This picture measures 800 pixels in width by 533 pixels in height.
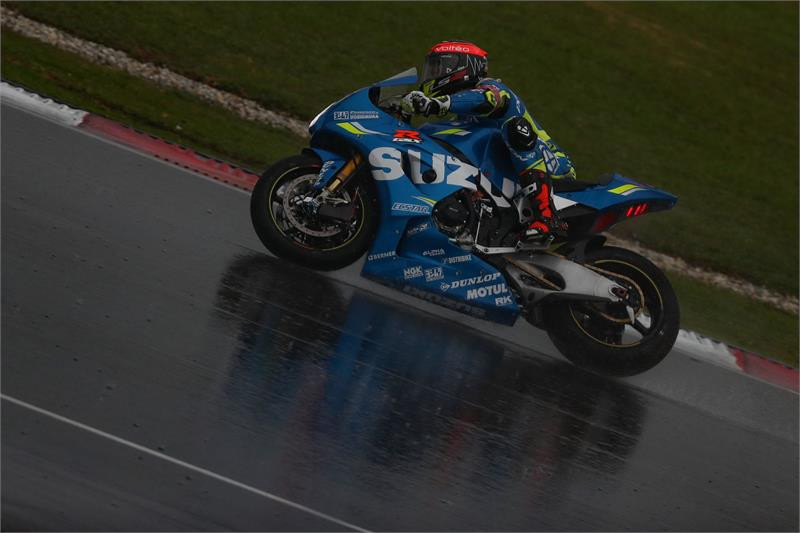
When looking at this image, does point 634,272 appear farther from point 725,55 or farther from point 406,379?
point 725,55

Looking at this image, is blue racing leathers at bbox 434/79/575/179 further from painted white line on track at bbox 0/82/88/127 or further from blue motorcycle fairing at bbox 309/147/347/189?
painted white line on track at bbox 0/82/88/127

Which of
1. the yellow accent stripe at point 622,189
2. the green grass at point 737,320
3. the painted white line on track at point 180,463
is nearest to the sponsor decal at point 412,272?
the yellow accent stripe at point 622,189

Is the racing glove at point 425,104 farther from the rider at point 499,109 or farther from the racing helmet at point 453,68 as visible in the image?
the racing helmet at point 453,68

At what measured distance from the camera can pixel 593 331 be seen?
783cm

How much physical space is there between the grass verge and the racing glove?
3.80 metres

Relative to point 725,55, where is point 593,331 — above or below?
below

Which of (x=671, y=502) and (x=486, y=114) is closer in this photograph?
(x=671, y=502)

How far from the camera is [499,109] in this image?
7.57 m

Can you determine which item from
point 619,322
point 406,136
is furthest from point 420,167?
point 619,322

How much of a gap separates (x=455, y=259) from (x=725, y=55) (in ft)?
43.6

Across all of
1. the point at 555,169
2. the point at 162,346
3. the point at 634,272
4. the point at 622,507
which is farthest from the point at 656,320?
the point at 162,346

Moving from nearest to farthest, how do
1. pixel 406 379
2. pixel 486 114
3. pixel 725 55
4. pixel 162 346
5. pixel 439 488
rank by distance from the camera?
pixel 439 488 < pixel 162 346 < pixel 406 379 < pixel 486 114 < pixel 725 55

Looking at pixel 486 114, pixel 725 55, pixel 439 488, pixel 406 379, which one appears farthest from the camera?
pixel 725 55

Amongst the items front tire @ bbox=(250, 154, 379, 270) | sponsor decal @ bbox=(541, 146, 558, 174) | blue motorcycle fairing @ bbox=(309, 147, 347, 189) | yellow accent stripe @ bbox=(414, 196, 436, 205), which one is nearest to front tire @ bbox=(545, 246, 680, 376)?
sponsor decal @ bbox=(541, 146, 558, 174)
